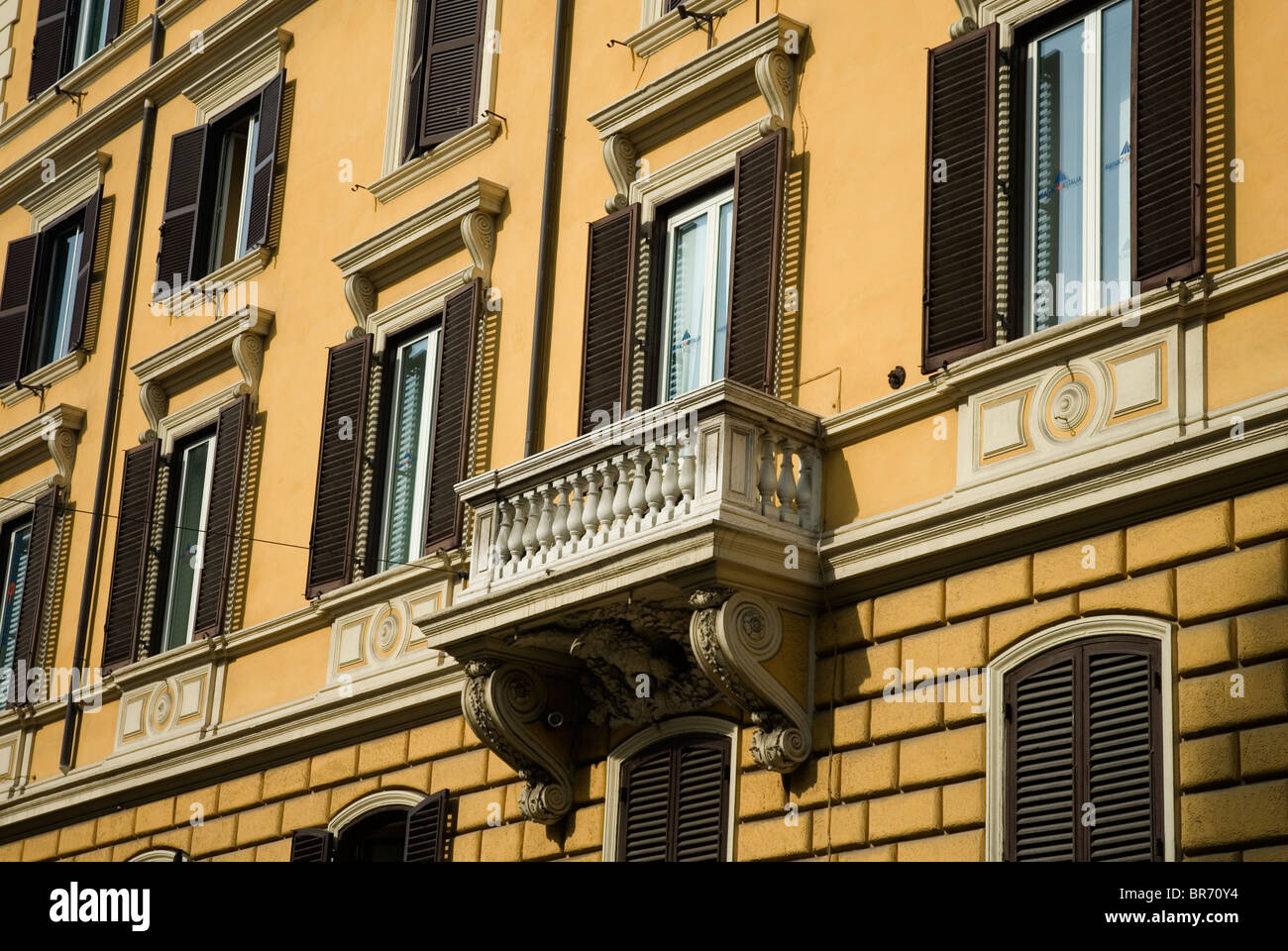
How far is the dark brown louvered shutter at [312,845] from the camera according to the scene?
52.4 feet

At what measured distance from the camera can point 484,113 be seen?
16.9 meters

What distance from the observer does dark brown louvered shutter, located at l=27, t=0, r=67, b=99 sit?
24.4 metres

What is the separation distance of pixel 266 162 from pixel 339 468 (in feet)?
13.1

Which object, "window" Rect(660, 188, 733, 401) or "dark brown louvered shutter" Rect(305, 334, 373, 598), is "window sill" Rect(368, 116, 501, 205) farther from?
"window" Rect(660, 188, 733, 401)

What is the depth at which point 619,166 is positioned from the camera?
1526 cm

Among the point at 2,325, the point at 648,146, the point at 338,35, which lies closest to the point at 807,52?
the point at 648,146

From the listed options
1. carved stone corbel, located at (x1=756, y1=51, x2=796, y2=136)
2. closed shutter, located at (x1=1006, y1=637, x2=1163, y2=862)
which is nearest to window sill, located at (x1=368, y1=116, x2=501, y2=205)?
carved stone corbel, located at (x1=756, y1=51, x2=796, y2=136)

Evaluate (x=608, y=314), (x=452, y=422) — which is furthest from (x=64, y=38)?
(x=608, y=314)

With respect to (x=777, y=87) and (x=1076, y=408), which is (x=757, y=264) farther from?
(x=1076, y=408)

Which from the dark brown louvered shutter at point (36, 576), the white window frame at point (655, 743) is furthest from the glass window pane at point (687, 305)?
the dark brown louvered shutter at point (36, 576)

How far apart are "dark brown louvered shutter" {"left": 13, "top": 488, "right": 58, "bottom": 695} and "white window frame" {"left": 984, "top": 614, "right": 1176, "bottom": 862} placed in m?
12.1

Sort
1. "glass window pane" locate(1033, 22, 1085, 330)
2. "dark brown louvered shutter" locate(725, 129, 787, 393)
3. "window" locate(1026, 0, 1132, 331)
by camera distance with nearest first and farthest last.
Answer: "window" locate(1026, 0, 1132, 331) < "glass window pane" locate(1033, 22, 1085, 330) < "dark brown louvered shutter" locate(725, 129, 787, 393)

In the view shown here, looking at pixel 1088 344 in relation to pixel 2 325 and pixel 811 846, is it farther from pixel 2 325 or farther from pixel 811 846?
pixel 2 325

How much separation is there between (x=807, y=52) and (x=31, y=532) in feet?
35.7
